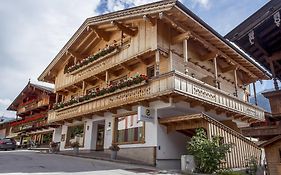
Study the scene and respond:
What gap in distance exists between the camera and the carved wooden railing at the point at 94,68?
711 inches

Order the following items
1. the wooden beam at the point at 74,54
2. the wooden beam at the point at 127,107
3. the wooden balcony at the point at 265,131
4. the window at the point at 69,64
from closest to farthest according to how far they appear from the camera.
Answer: the wooden balcony at the point at 265,131 → the wooden beam at the point at 127,107 → the wooden beam at the point at 74,54 → the window at the point at 69,64

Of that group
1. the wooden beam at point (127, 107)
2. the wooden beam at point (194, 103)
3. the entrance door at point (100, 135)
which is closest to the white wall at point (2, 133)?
the entrance door at point (100, 135)

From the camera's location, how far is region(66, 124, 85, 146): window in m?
22.5

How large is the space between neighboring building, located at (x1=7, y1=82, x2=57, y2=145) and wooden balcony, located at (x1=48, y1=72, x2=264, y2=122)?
16.1 m

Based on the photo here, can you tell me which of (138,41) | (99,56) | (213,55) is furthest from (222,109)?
(99,56)

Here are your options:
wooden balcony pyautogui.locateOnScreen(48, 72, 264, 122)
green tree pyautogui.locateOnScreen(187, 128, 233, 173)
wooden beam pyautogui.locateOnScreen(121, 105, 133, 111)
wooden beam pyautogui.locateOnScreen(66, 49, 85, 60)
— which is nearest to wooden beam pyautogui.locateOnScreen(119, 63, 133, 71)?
wooden balcony pyautogui.locateOnScreen(48, 72, 264, 122)

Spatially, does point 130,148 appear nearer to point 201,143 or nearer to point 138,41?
point 201,143

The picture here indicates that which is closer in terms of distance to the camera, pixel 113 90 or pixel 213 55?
pixel 113 90

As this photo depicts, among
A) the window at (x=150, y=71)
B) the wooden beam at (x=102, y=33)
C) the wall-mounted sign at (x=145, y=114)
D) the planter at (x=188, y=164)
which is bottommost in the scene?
the planter at (x=188, y=164)

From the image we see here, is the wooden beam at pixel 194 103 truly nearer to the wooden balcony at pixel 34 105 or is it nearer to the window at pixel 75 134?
the window at pixel 75 134

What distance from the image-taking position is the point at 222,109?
15977mm

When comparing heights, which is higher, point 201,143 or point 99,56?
point 99,56

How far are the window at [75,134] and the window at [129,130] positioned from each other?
213 inches

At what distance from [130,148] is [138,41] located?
6.79m
